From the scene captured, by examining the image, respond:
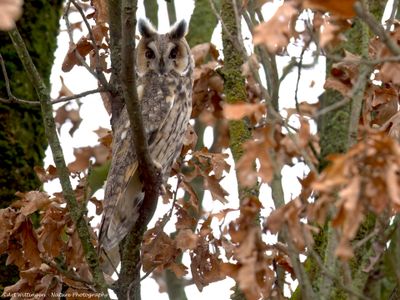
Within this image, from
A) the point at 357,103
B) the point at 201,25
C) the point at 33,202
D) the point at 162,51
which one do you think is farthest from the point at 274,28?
the point at 201,25

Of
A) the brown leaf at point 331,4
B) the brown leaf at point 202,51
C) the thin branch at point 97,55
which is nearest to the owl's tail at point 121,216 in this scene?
the thin branch at point 97,55

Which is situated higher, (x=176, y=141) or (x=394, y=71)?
(x=176, y=141)

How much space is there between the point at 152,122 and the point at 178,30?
59 centimetres

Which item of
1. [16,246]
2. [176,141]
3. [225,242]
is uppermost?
[176,141]

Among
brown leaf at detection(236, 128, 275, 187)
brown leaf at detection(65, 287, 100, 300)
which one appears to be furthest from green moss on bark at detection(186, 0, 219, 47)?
brown leaf at detection(236, 128, 275, 187)

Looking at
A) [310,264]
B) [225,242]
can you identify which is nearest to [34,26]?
[225,242]

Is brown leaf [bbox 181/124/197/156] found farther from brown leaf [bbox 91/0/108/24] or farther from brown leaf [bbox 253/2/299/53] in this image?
brown leaf [bbox 253/2/299/53]

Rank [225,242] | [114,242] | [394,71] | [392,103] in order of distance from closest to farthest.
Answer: [394,71] < [392,103] < [225,242] < [114,242]

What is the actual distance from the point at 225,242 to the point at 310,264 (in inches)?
14.3

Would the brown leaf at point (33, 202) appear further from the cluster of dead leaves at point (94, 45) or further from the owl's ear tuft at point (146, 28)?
the owl's ear tuft at point (146, 28)

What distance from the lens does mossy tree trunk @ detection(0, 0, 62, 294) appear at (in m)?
4.39

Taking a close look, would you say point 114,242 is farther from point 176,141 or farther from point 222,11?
point 222,11

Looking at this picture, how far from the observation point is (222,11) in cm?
407

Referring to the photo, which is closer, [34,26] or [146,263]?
[146,263]
